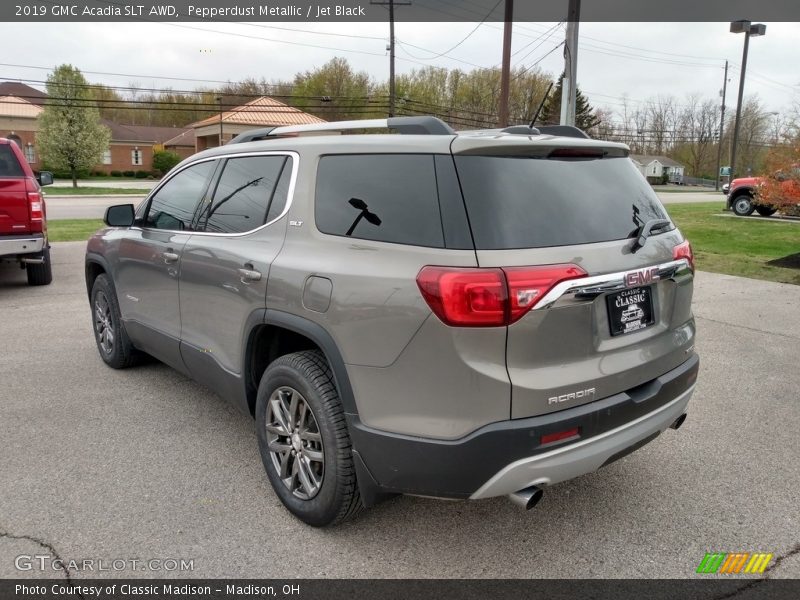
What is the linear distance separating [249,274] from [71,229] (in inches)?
582

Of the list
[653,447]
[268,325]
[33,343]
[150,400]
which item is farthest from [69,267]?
[653,447]

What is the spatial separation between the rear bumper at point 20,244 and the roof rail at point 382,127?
544 cm

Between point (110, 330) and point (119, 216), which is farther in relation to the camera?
point (110, 330)

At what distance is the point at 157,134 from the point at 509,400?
77672 millimetres

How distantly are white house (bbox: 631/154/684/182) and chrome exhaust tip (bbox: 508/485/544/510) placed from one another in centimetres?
9294

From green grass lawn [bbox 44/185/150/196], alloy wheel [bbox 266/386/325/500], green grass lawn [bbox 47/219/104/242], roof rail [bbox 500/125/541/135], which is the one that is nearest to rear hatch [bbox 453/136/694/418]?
roof rail [bbox 500/125/541/135]

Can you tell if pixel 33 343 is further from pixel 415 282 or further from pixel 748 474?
pixel 748 474

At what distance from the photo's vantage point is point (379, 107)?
163 ft

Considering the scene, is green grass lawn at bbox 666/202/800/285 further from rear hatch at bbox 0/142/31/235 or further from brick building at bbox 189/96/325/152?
brick building at bbox 189/96/325/152

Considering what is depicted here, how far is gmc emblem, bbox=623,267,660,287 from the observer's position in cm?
262

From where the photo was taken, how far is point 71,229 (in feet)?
51.7

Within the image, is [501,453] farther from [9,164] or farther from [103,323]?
[9,164]

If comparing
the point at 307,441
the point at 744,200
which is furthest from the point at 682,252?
the point at 744,200

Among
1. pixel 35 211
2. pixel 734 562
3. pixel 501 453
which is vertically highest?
pixel 35 211
